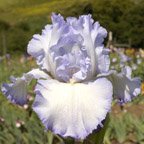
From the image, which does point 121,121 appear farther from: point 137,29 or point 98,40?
point 137,29

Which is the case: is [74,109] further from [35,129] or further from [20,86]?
[35,129]

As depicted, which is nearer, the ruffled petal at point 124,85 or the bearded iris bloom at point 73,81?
the bearded iris bloom at point 73,81

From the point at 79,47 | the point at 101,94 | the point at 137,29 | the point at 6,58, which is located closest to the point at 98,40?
the point at 79,47

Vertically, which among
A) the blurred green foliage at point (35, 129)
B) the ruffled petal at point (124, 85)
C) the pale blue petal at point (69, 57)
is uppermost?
the pale blue petal at point (69, 57)

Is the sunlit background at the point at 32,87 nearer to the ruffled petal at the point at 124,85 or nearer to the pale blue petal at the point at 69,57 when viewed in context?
the pale blue petal at the point at 69,57

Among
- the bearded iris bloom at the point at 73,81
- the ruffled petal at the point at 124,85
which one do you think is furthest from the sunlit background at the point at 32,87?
the ruffled petal at the point at 124,85

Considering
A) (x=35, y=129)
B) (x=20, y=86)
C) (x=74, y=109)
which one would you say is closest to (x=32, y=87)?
(x=35, y=129)

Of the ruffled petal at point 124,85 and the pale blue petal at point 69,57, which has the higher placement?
the pale blue petal at point 69,57
